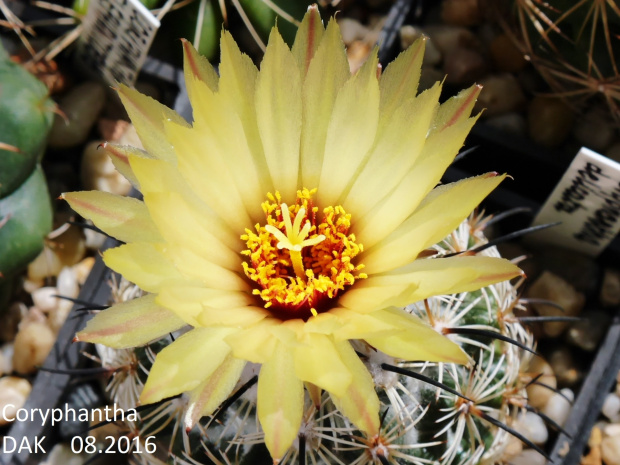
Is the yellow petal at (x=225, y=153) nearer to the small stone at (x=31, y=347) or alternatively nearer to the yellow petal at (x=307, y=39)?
the yellow petal at (x=307, y=39)

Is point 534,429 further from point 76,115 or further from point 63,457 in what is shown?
point 76,115

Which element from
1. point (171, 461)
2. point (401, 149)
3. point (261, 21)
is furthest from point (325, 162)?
point (261, 21)

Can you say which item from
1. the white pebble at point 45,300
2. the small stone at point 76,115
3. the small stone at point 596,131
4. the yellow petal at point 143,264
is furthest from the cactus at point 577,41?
the white pebble at point 45,300

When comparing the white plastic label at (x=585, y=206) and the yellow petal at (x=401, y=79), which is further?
the white plastic label at (x=585, y=206)

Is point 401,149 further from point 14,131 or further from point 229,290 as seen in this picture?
point 14,131

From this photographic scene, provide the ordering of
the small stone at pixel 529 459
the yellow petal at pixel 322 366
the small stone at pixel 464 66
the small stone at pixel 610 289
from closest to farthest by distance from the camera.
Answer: the yellow petal at pixel 322 366
the small stone at pixel 529 459
the small stone at pixel 610 289
the small stone at pixel 464 66

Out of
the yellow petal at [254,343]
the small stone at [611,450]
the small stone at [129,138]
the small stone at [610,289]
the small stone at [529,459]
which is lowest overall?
the small stone at [529,459]

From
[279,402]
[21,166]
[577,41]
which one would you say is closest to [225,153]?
[279,402]
